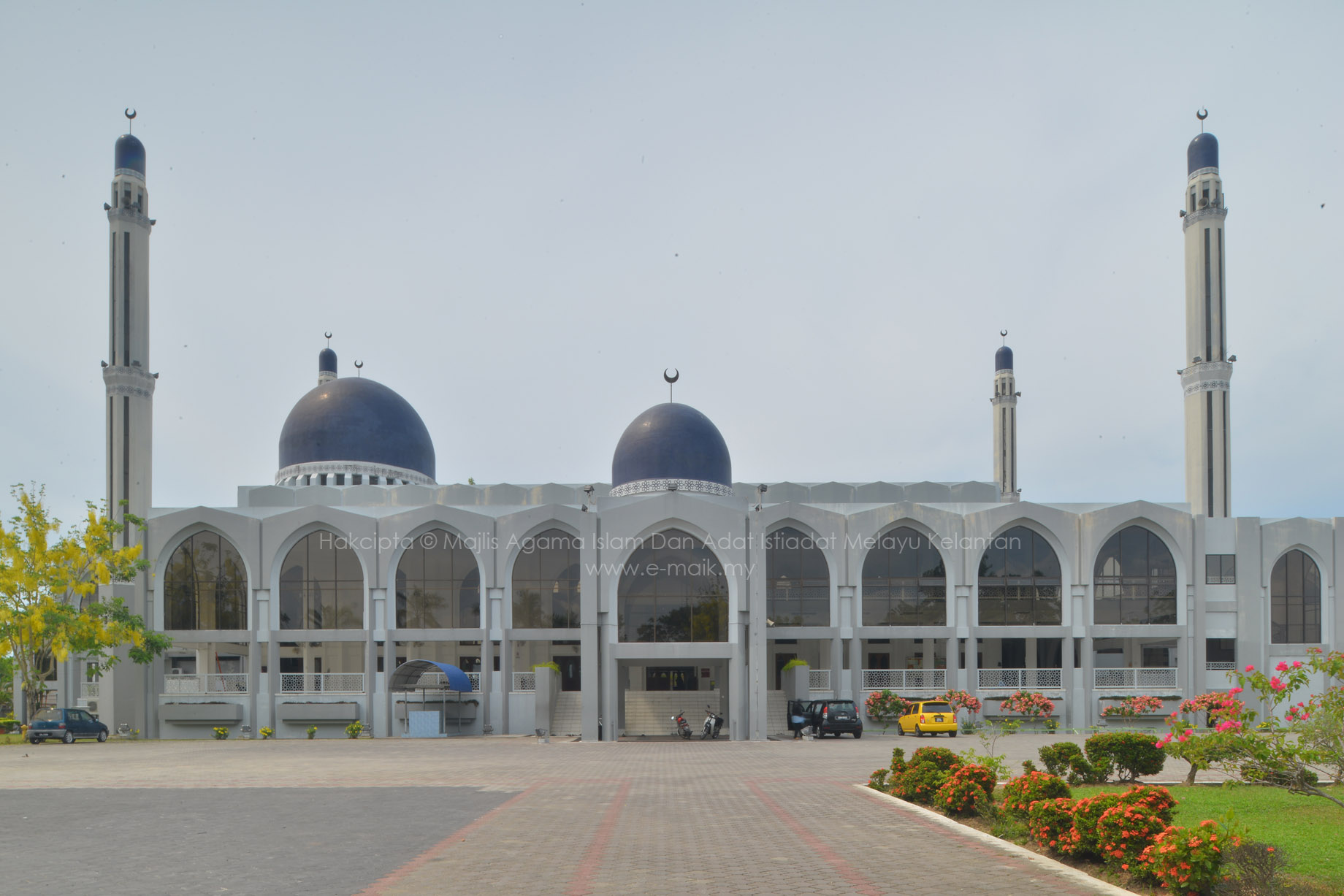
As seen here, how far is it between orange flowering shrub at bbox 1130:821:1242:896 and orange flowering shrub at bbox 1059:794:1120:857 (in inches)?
44.9

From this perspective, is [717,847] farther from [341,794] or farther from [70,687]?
[70,687]

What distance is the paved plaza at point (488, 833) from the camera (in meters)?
9.02

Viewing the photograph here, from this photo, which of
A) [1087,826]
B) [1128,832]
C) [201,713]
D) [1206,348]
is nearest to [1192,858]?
[1128,832]

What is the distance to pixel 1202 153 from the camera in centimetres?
4803

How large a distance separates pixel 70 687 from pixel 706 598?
2422 centimetres

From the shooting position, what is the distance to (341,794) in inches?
613

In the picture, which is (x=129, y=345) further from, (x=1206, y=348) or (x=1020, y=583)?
(x=1206, y=348)

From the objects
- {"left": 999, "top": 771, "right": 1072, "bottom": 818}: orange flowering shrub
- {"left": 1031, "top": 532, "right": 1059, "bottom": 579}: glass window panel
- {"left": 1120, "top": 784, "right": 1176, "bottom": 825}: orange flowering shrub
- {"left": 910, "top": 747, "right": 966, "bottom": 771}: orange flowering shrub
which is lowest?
{"left": 910, "top": 747, "right": 966, "bottom": 771}: orange flowering shrub

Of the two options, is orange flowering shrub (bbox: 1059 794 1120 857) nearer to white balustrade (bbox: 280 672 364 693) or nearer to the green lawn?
the green lawn

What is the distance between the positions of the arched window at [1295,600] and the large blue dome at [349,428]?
38213 mm

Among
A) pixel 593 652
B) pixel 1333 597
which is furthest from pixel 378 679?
pixel 1333 597

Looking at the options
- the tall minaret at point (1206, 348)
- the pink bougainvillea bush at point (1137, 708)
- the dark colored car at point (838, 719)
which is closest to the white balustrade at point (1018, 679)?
the pink bougainvillea bush at point (1137, 708)

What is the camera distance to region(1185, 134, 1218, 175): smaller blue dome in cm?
4788

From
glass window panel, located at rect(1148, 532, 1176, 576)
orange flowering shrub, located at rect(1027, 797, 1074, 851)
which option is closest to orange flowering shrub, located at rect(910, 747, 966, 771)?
orange flowering shrub, located at rect(1027, 797, 1074, 851)
